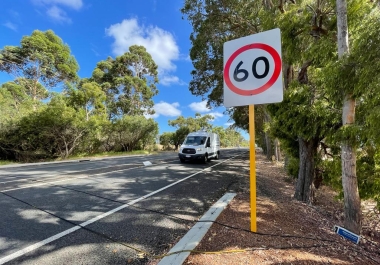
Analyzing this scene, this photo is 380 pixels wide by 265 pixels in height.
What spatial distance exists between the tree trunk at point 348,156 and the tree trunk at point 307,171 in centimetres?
173

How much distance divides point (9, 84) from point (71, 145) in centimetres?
1288

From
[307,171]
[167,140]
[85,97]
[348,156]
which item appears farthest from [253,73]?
[167,140]

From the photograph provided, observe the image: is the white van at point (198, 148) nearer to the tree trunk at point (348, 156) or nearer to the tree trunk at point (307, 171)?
the tree trunk at point (307, 171)

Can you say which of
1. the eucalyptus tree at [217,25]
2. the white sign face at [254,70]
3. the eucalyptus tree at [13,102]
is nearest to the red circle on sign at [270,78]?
the white sign face at [254,70]

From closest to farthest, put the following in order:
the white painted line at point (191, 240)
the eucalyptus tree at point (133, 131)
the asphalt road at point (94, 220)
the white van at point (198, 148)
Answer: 1. the white painted line at point (191, 240)
2. the asphalt road at point (94, 220)
3. the white van at point (198, 148)
4. the eucalyptus tree at point (133, 131)

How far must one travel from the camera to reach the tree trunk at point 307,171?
4996 mm

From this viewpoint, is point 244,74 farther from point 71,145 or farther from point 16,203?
point 71,145

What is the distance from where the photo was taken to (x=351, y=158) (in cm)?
316

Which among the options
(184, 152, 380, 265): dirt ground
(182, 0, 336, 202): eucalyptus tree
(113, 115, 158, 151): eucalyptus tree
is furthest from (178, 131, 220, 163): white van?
(113, 115, 158, 151): eucalyptus tree

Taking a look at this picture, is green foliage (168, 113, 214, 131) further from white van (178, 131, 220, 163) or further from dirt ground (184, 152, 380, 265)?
dirt ground (184, 152, 380, 265)

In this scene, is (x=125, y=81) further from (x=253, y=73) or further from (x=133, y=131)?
(x=253, y=73)

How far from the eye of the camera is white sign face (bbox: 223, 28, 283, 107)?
2385 millimetres

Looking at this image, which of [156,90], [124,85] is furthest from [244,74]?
[156,90]

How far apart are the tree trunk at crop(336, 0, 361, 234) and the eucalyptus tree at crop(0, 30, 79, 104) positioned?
1091 inches
